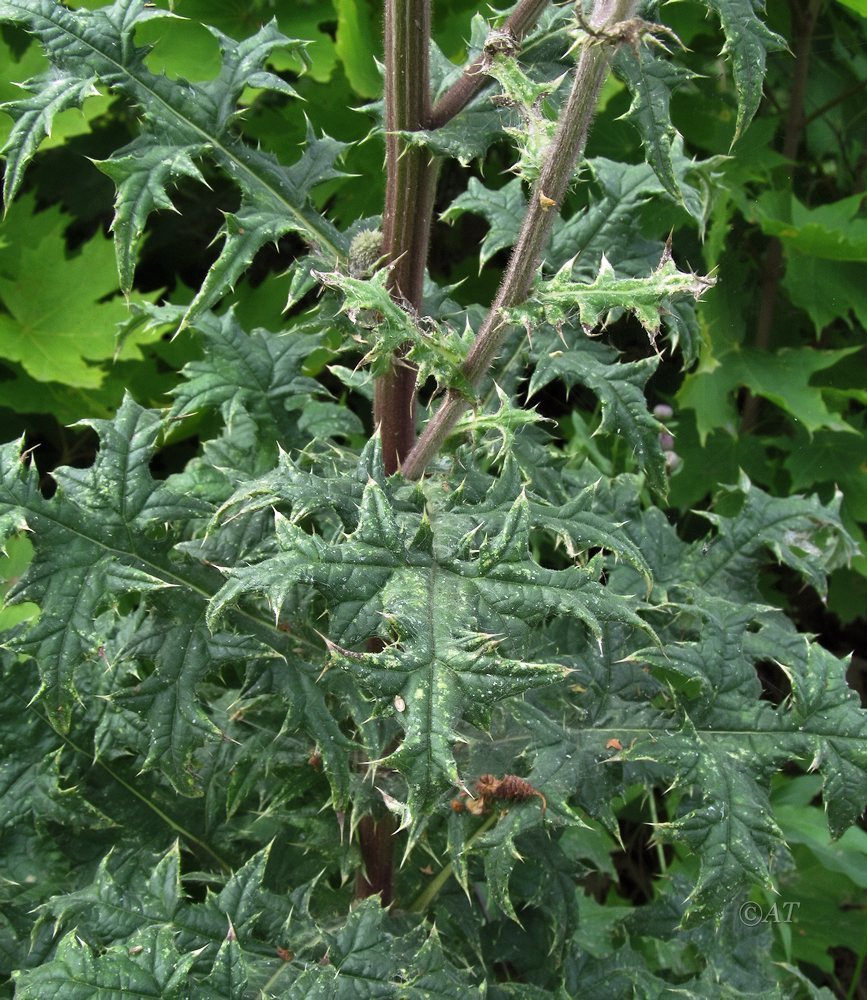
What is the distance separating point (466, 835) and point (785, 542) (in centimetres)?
75

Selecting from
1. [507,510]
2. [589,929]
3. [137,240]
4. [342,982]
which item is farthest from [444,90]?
[589,929]

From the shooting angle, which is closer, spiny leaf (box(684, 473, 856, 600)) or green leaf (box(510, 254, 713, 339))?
green leaf (box(510, 254, 713, 339))

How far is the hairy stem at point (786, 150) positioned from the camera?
324 cm

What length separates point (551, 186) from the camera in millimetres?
1239

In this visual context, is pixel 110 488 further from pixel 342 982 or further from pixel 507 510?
pixel 342 982

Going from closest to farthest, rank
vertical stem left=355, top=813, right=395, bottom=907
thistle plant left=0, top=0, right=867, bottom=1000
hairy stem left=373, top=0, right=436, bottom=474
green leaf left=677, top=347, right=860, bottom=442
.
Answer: thistle plant left=0, top=0, right=867, bottom=1000 → hairy stem left=373, top=0, right=436, bottom=474 → vertical stem left=355, top=813, right=395, bottom=907 → green leaf left=677, top=347, right=860, bottom=442

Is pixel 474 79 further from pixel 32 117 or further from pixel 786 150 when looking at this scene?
pixel 786 150

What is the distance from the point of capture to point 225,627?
5.12 feet

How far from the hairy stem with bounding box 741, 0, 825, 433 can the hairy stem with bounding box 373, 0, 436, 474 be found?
195cm

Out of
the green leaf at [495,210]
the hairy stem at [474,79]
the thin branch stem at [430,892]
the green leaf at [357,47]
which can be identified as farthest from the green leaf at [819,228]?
the thin branch stem at [430,892]

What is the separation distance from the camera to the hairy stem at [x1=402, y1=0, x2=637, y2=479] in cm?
116

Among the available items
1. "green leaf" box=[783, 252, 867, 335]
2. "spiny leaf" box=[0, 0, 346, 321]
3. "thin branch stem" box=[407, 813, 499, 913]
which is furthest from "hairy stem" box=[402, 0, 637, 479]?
"green leaf" box=[783, 252, 867, 335]

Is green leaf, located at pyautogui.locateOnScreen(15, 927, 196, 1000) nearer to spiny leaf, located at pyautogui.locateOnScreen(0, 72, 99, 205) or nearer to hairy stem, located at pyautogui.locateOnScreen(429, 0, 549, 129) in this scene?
spiny leaf, located at pyautogui.locateOnScreen(0, 72, 99, 205)

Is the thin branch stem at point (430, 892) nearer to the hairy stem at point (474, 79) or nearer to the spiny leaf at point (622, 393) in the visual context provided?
the spiny leaf at point (622, 393)
